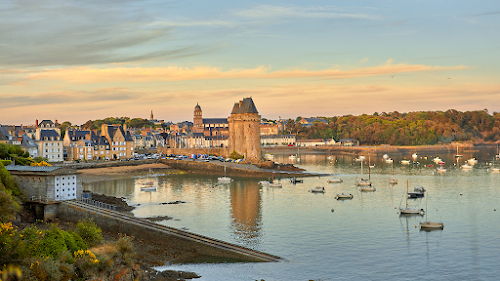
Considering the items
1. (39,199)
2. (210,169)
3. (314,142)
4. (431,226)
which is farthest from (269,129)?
(39,199)

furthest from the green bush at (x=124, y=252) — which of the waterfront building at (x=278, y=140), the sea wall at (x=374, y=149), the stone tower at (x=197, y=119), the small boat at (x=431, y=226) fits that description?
the stone tower at (x=197, y=119)

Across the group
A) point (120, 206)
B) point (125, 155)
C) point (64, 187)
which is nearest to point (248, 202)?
point (120, 206)

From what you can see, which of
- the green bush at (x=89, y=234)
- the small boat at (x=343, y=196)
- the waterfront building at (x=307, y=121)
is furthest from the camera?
the waterfront building at (x=307, y=121)

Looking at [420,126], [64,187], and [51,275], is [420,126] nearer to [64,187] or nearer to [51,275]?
[64,187]

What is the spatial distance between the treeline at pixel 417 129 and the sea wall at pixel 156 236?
12045 centimetres

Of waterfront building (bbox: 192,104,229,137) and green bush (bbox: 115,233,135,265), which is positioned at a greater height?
waterfront building (bbox: 192,104,229,137)

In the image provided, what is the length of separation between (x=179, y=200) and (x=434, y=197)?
22.0 metres

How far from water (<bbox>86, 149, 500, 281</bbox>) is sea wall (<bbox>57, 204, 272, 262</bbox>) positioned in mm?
1067

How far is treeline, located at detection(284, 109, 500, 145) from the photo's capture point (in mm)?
140375

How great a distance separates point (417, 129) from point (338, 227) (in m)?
119

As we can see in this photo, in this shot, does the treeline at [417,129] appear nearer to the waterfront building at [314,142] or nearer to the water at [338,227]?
the waterfront building at [314,142]

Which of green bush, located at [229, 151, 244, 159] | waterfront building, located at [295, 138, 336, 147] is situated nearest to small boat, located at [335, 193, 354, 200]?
green bush, located at [229, 151, 244, 159]

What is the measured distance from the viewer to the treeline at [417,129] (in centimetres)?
14038

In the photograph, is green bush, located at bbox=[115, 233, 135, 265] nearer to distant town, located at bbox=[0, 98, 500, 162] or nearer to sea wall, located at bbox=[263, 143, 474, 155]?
distant town, located at bbox=[0, 98, 500, 162]
